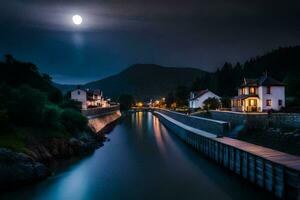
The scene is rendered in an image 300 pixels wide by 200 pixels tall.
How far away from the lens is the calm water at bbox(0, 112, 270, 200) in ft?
88.7

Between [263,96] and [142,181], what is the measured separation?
147ft

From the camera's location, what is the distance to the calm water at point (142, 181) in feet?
88.7

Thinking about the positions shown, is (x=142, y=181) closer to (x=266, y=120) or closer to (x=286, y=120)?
(x=266, y=120)

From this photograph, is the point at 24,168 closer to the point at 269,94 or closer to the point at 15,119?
the point at 15,119

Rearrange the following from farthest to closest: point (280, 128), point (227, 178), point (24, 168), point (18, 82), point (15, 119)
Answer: point (18, 82) < point (15, 119) < point (280, 128) < point (227, 178) < point (24, 168)

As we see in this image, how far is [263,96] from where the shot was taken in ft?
226

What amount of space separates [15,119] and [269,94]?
1996 inches

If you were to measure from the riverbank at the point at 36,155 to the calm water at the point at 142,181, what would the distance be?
3.61ft

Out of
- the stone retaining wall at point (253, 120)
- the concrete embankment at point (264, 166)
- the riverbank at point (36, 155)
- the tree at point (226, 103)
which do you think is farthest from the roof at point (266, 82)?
the riverbank at point (36, 155)

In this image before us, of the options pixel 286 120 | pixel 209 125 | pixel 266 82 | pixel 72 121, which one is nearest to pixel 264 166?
pixel 286 120

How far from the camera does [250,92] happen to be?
2864 inches

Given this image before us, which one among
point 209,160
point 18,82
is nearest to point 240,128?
point 209,160

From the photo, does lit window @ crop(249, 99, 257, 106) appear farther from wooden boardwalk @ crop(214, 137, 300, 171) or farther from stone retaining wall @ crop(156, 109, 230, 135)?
wooden boardwalk @ crop(214, 137, 300, 171)

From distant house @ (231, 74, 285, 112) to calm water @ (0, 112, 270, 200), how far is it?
2898cm
